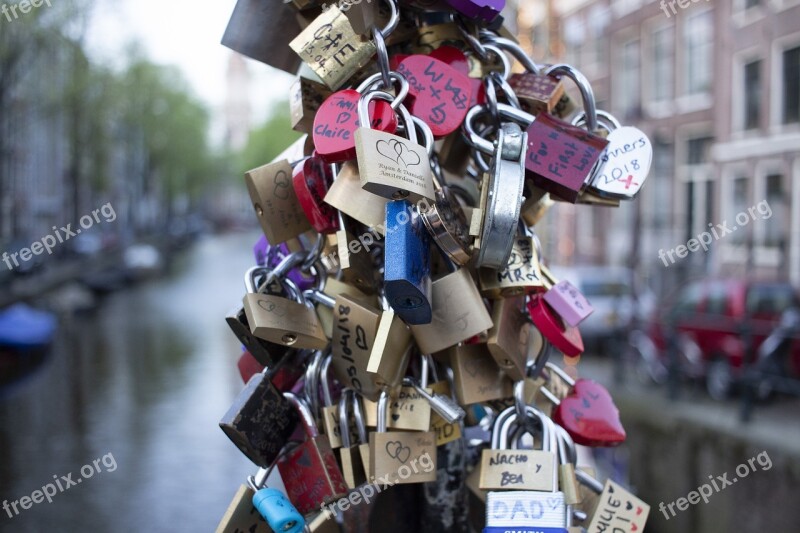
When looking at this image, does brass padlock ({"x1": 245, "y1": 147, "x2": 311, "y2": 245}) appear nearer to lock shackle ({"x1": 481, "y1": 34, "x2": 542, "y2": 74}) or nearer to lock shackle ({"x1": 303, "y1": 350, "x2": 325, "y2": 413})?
lock shackle ({"x1": 303, "y1": 350, "x2": 325, "y2": 413})

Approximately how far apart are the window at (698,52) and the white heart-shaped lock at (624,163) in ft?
63.9

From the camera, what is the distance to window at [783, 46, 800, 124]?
15492 mm

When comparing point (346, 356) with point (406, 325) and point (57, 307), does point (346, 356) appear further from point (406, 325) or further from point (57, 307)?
point (57, 307)

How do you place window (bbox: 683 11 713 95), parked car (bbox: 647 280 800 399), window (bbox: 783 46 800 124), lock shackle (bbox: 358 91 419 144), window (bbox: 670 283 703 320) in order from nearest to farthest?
lock shackle (bbox: 358 91 419 144) < parked car (bbox: 647 280 800 399) < window (bbox: 670 283 703 320) < window (bbox: 783 46 800 124) < window (bbox: 683 11 713 95)

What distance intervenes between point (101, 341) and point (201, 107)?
125 ft

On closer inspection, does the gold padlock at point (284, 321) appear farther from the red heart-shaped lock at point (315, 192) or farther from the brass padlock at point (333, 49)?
the brass padlock at point (333, 49)

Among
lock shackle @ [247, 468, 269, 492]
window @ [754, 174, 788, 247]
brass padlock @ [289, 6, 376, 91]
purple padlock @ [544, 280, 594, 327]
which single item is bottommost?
lock shackle @ [247, 468, 269, 492]

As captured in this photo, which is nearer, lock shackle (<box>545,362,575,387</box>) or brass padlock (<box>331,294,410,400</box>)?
brass padlock (<box>331,294,410,400</box>)

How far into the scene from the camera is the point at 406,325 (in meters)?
1.23

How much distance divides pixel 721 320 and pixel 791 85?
913cm

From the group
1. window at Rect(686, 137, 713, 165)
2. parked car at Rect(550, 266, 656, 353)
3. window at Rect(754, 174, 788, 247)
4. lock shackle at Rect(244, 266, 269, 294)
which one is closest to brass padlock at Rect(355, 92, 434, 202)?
lock shackle at Rect(244, 266, 269, 294)

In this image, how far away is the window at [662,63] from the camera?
20250 mm

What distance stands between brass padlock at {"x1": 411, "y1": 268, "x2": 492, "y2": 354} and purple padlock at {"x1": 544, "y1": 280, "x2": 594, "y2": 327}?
0.47 ft

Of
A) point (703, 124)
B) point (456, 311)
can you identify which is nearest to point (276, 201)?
point (456, 311)
